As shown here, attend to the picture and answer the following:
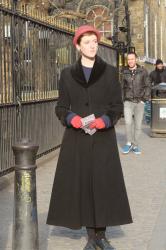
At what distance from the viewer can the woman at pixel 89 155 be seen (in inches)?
202

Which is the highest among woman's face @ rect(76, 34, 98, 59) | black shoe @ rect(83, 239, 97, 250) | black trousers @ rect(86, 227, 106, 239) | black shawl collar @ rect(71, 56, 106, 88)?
woman's face @ rect(76, 34, 98, 59)

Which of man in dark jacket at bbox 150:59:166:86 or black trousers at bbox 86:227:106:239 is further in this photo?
man in dark jacket at bbox 150:59:166:86

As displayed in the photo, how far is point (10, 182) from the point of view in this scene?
28.0 feet

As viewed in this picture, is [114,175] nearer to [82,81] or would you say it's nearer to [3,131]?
[82,81]

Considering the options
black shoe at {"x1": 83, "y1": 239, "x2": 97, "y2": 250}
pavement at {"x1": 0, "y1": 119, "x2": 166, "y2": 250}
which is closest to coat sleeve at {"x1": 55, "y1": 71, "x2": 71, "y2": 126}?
black shoe at {"x1": 83, "y1": 239, "x2": 97, "y2": 250}

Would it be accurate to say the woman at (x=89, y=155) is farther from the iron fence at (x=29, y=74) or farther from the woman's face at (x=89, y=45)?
the iron fence at (x=29, y=74)

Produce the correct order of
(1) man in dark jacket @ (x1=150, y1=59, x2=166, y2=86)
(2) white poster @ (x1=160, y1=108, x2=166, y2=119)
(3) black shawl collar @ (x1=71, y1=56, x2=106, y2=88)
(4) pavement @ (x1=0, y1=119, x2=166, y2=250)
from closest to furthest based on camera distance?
1. (3) black shawl collar @ (x1=71, y1=56, x2=106, y2=88)
2. (4) pavement @ (x1=0, y1=119, x2=166, y2=250)
3. (2) white poster @ (x1=160, y1=108, x2=166, y2=119)
4. (1) man in dark jacket @ (x1=150, y1=59, x2=166, y2=86)

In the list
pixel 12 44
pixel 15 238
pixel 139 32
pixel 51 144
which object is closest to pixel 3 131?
pixel 12 44

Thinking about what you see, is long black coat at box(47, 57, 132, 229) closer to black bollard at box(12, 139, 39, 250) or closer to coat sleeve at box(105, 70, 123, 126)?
coat sleeve at box(105, 70, 123, 126)

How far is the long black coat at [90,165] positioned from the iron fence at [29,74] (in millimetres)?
3449

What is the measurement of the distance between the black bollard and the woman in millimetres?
686

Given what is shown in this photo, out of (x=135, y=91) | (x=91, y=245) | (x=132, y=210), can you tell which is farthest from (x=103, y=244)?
(x=135, y=91)

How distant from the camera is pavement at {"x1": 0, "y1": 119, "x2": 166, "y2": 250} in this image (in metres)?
5.64

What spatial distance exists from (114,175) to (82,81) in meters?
0.85
